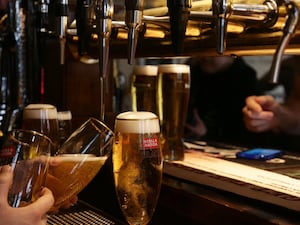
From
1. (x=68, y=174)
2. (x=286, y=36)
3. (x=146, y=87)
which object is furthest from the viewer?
(x=146, y=87)

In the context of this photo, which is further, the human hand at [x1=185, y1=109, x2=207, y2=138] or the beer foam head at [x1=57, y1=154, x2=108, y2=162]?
the human hand at [x1=185, y1=109, x2=207, y2=138]

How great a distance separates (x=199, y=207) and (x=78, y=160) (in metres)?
0.24

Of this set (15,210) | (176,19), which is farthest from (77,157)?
(176,19)

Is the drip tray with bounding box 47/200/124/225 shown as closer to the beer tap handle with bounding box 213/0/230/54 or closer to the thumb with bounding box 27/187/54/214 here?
the thumb with bounding box 27/187/54/214

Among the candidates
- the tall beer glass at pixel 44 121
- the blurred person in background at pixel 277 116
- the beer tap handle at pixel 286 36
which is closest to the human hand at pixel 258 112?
the blurred person in background at pixel 277 116

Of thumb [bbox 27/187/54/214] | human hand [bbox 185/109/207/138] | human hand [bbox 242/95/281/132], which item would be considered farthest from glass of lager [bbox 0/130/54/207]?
human hand [bbox 185/109/207/138]

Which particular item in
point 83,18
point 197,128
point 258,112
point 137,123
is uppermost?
point 83,18

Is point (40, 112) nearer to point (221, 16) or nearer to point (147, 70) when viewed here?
point (147, 70)

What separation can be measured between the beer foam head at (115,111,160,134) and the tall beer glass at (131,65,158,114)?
1.32ft

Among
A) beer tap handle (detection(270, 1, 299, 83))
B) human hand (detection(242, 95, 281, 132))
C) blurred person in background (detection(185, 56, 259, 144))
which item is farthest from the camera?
blurred person in background (detection(185, 56, 259, 144))

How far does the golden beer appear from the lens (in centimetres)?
103

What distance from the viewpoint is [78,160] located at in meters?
1.04

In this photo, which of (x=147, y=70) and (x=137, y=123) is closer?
(x=137, y=123)

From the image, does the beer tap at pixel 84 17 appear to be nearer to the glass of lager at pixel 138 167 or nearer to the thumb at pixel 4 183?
the glass of lager at pixel 138 167
